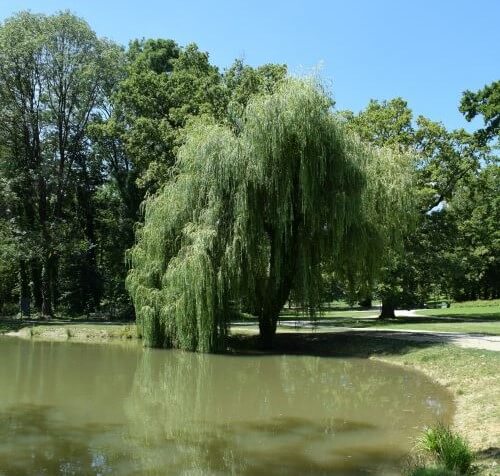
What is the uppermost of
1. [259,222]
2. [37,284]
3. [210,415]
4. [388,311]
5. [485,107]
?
[485,107]

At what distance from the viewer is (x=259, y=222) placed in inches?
787

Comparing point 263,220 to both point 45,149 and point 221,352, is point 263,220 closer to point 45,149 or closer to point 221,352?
point 221,352

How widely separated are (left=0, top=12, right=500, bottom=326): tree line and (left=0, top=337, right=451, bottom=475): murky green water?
456 inches

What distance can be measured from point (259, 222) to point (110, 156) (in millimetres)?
23136

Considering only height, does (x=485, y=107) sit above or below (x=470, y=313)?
above

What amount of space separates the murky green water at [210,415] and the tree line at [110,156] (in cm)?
1157

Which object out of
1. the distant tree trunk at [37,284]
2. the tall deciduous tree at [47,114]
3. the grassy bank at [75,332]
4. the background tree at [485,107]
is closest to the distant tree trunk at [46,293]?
the tall deciduous tree at [47,114]

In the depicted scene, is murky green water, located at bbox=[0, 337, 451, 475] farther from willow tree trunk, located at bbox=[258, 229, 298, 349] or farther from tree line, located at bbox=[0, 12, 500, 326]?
tree line, located at bbox=[0, 12, 500, 326]

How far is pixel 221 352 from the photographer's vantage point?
20062 millimetres

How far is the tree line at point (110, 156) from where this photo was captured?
101ft

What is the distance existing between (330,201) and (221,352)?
20.8 feet

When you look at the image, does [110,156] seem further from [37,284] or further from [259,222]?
[259,222]

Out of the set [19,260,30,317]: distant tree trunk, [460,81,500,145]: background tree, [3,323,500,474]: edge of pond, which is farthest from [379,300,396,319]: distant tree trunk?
[19,260,30,317]: distant tree trunk

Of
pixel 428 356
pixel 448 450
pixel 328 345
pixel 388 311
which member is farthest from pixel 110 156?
pixel 448 450
